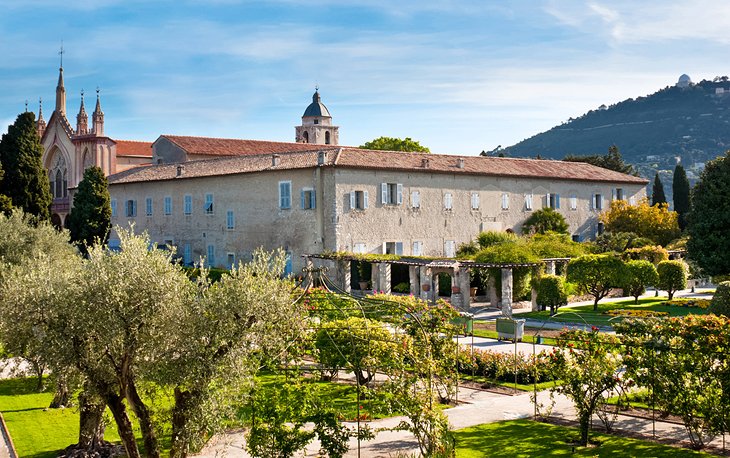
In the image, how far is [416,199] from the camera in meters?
39.7

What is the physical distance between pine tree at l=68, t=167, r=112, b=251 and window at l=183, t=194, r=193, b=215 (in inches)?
160

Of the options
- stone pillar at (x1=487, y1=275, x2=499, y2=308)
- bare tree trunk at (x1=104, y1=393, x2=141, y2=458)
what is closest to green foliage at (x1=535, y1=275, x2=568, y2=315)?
stone pillar at (x1=487, y1=275, x2=499, y2=308)

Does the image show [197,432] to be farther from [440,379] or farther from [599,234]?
[599,234]

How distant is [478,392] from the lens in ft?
62.1

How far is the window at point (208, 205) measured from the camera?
42969 millimetres

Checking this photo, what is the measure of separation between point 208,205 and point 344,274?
428 inches

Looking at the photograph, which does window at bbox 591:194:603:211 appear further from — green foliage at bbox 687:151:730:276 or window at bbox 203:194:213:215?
window at bbox 203:194:213:215

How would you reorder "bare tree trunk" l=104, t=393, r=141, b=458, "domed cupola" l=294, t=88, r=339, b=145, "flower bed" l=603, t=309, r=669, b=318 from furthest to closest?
"domed cupola" l=294, t=88, r=339, b=145 < "flower bed" l=603, t=309, r=669, b=318 < "bare tree trunk" l=104, t=393, r=141, b=458

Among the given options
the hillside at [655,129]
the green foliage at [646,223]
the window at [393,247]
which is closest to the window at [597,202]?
the green foliage at [646,223]

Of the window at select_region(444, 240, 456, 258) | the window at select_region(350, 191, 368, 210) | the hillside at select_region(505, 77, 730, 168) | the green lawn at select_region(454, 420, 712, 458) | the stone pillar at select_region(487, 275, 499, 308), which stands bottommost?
the green lawn at select_region(454, 420, 712, 458)

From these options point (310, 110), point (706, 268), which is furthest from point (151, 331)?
point (310, 110)

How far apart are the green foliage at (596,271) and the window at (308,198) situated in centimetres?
1239

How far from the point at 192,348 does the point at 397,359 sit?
502 centimetres

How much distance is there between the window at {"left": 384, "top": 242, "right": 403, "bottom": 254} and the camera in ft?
128
